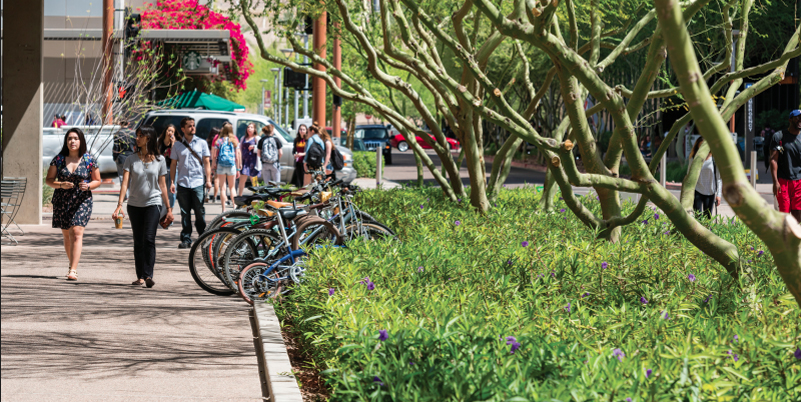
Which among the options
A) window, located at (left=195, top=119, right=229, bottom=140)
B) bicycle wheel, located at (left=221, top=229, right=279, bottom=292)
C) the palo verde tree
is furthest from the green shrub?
bicycle wheel, located at (left=221, top=229, right=279, bottom=292)

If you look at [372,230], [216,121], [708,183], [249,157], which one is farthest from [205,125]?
[372,230]

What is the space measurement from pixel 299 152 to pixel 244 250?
33.7 feet

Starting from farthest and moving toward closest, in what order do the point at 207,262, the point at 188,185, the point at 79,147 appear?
the point at 188,185, the point at 79,147, the point at 207,262

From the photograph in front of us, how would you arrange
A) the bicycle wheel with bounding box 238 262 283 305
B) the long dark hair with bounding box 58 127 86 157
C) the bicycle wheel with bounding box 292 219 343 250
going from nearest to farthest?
the bicycle wheel with bounding box 238 262 283 305 → the bicycle wheel with bounding box 292 219 343 250 → the long dark hair with bounding box 58 127 86 157

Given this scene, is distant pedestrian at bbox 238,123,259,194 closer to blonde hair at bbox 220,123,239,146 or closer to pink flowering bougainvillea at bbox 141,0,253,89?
blonde hair at bbox 220,123,239,146

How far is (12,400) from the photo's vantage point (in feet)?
16.7

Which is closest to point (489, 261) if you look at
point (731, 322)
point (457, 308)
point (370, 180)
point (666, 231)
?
point (457, 308)

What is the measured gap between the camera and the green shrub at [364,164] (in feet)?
99.5

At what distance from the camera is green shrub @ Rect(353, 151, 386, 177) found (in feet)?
99.5

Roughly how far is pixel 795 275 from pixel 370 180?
2543cm

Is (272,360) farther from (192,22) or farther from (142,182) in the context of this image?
(192,22)

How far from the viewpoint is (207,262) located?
8.77 meters

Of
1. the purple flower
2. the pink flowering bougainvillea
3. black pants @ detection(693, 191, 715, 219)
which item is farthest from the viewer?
the pink flowering bougainvillea

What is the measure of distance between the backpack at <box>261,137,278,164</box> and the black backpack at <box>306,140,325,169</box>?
1.28 m
